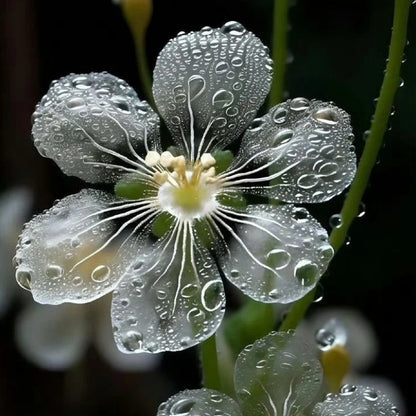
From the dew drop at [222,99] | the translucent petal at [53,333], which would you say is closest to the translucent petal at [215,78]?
the dew drop at [222,99]

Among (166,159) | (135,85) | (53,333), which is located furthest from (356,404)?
(135,85)

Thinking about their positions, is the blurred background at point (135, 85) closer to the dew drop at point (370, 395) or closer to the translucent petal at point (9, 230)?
the translucent petal at point (9, 230)

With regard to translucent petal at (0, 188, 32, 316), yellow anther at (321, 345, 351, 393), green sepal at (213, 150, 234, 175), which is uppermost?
green sepal at (213, 150, 234, 175)

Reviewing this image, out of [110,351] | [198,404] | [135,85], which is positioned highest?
[198,404]

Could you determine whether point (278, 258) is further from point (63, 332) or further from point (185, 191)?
point (63, 332)

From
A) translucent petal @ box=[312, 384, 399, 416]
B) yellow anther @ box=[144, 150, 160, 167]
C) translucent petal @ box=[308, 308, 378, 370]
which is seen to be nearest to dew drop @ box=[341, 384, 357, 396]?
translucent petal @ box=[312, 384, 399, 416]

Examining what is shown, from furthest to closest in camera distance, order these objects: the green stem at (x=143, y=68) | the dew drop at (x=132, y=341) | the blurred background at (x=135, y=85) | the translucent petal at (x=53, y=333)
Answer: the blurred background at (x=135, y=85) < the translucent petal at (x=53, y=333) < the green stem at (x=143, y=68) < the dew drop at (x=132, y=341)

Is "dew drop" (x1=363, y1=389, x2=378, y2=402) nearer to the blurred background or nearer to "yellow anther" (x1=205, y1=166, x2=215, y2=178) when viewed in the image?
"yellow anther" (x1=205, y1=166, x2=215, y2=178)
